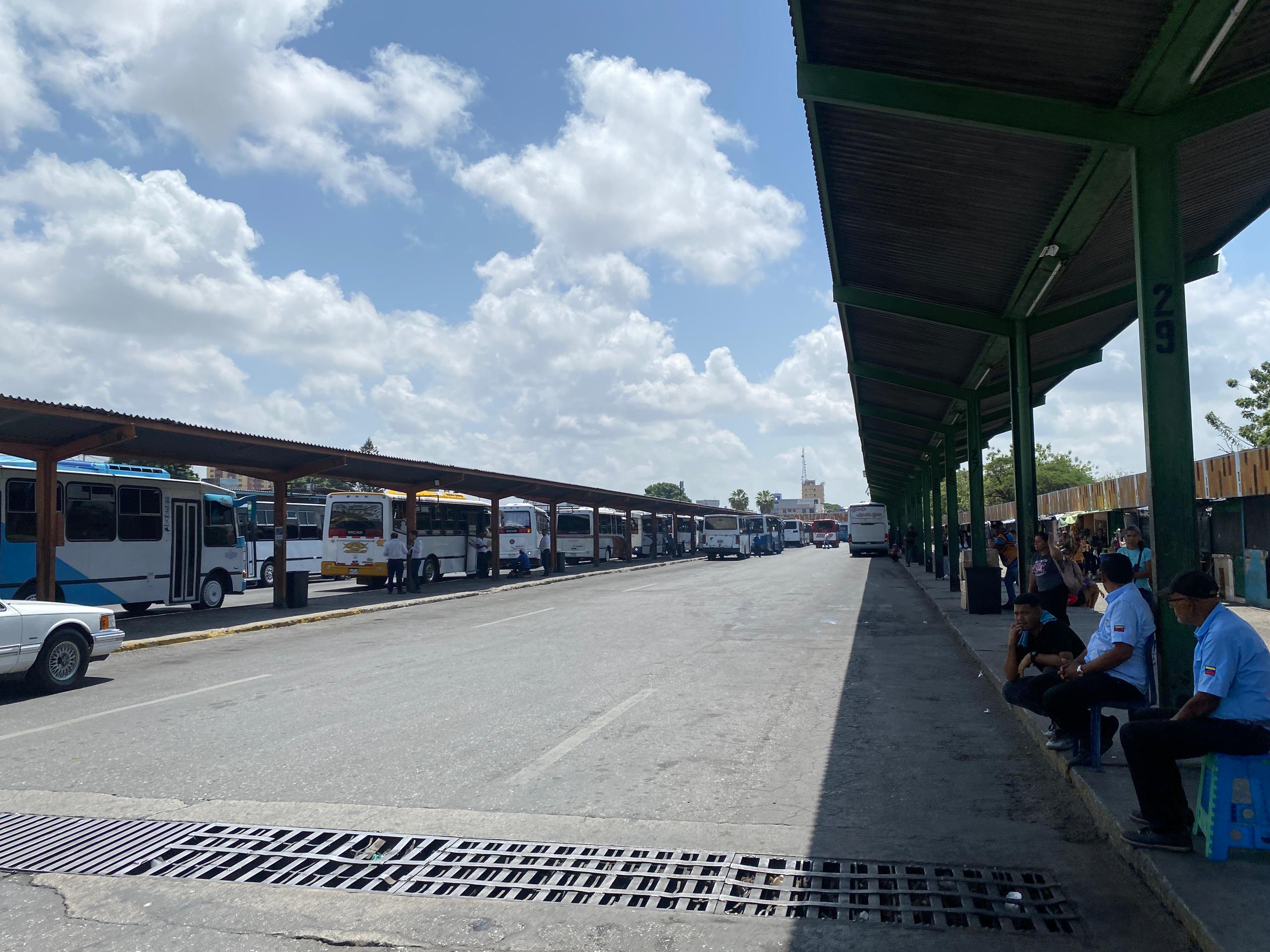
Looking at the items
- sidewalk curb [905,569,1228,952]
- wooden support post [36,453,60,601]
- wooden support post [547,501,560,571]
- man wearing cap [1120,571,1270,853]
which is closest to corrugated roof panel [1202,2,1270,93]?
man wearing cap [1120,571,1270,853]

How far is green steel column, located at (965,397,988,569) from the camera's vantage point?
734 inches

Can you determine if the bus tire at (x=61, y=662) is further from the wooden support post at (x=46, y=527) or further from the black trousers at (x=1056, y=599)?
the black trousers at (x=1056, y=599)

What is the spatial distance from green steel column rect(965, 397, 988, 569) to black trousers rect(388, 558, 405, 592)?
52.0 feet

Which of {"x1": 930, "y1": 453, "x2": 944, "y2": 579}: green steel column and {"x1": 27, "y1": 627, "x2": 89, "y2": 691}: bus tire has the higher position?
{"x1": 930, "y1": 453, "x2": 944, "y2": 579}: green steel column

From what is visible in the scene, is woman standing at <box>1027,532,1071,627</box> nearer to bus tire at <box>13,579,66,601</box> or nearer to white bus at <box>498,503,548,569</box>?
bus tire at <box>13,579,66,601</box>

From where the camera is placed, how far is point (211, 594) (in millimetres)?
21781

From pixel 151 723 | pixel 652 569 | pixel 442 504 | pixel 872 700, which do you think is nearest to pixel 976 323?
pixel 872 700

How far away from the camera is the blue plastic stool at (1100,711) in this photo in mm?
5594

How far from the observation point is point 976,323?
1357 centimetres

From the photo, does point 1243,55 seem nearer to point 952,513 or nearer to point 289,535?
point 952,513

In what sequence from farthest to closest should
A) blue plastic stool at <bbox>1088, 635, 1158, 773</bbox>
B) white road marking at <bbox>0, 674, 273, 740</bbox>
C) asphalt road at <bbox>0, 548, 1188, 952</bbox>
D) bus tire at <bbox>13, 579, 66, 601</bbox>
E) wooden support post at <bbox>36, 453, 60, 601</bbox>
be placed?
bus tire at <bbox>13, 579, 66, 601</bbox> → wooden support post at <bbox>36, 453, 60, 601</bbox> → white road marking at <bbox>0, 674, 273, 740</bbox> → blue plastic stool at <bbox>1088, 635, 1158, 773</bbox> → asphalt road at <bbox>0, 548, 1188, 952</bbox>

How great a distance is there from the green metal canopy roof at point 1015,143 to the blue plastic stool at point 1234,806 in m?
4.44

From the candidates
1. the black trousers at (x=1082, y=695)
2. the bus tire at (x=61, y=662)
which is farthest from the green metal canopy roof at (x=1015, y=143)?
the bus tire at (x=61, y=662)

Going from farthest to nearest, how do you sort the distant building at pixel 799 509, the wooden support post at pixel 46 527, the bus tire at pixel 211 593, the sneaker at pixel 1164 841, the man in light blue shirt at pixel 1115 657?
the distant building at pixel 799 509 < the bus tire at pixel 211 593 < the wooden support post at pixel 46 527 < the man in light blue shirt at pixel 1115 657 < the sneaker at pixel 1164 841
